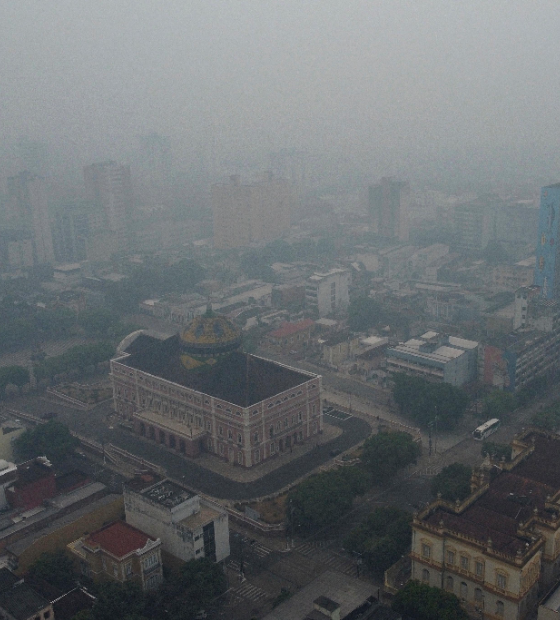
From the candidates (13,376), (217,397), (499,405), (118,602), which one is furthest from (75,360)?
(499,405)

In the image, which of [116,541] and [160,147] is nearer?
[116,541]

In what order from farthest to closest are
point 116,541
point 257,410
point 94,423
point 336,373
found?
1. point 336,373
2. point 94,423
3. point 257,410
4. point 116,541

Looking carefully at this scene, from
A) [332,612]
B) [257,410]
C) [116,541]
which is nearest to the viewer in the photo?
[332,612]

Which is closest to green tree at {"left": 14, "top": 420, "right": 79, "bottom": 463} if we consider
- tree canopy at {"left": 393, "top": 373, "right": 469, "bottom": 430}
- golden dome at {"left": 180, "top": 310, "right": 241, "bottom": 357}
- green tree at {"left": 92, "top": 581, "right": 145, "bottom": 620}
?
golden dome at {"left": 180, "top": 310, "right": 241, "bottom": 357}

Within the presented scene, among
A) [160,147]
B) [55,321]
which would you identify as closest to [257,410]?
[55,321]

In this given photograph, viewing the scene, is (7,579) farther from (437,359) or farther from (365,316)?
(365,316)

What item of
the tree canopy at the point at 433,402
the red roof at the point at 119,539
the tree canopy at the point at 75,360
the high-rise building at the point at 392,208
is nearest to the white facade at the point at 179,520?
the red roof at the point at 119,539

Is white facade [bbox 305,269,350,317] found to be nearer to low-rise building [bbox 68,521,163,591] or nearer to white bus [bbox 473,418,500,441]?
white bus [bbox 473,418,500,441]

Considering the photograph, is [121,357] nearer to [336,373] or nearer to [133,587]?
[336,373]
